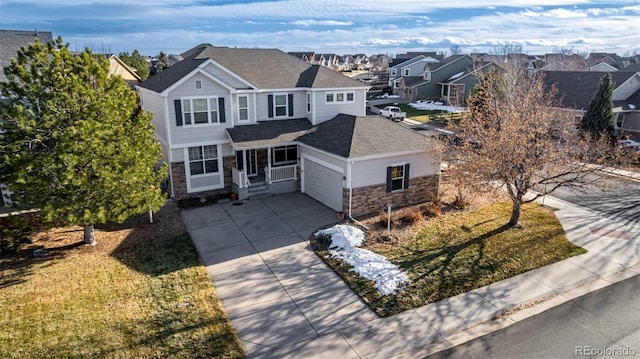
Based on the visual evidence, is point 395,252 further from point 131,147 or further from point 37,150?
point 37,150

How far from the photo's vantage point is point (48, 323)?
10.5 metres

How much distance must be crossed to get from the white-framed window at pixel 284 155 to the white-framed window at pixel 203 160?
3232 mm

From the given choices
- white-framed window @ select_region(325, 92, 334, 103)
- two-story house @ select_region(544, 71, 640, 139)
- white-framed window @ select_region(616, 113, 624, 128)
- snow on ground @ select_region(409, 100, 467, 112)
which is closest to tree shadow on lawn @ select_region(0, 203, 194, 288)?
white-framed window @ select_region(325, 92, 334, 103)

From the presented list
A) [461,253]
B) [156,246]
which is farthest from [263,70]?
[461,253]

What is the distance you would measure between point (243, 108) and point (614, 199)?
64.0 feet

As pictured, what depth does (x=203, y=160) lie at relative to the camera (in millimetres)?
20547

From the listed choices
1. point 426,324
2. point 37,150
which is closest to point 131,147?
point 37,150

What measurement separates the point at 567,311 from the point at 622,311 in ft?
5.03

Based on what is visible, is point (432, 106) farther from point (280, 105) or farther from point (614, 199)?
point (280, 105)

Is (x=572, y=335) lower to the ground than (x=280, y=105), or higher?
lower

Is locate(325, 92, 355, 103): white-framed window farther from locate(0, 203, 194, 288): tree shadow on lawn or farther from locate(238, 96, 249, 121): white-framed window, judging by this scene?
locate(0, 203, 194, 288): tree shadow on lawn

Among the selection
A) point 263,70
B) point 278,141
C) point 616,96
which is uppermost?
point 263,70

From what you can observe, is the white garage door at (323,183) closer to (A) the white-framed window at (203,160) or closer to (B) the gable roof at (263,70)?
(A) the white-framed window at (203,160)

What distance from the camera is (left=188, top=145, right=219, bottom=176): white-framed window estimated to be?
20.3 meters
